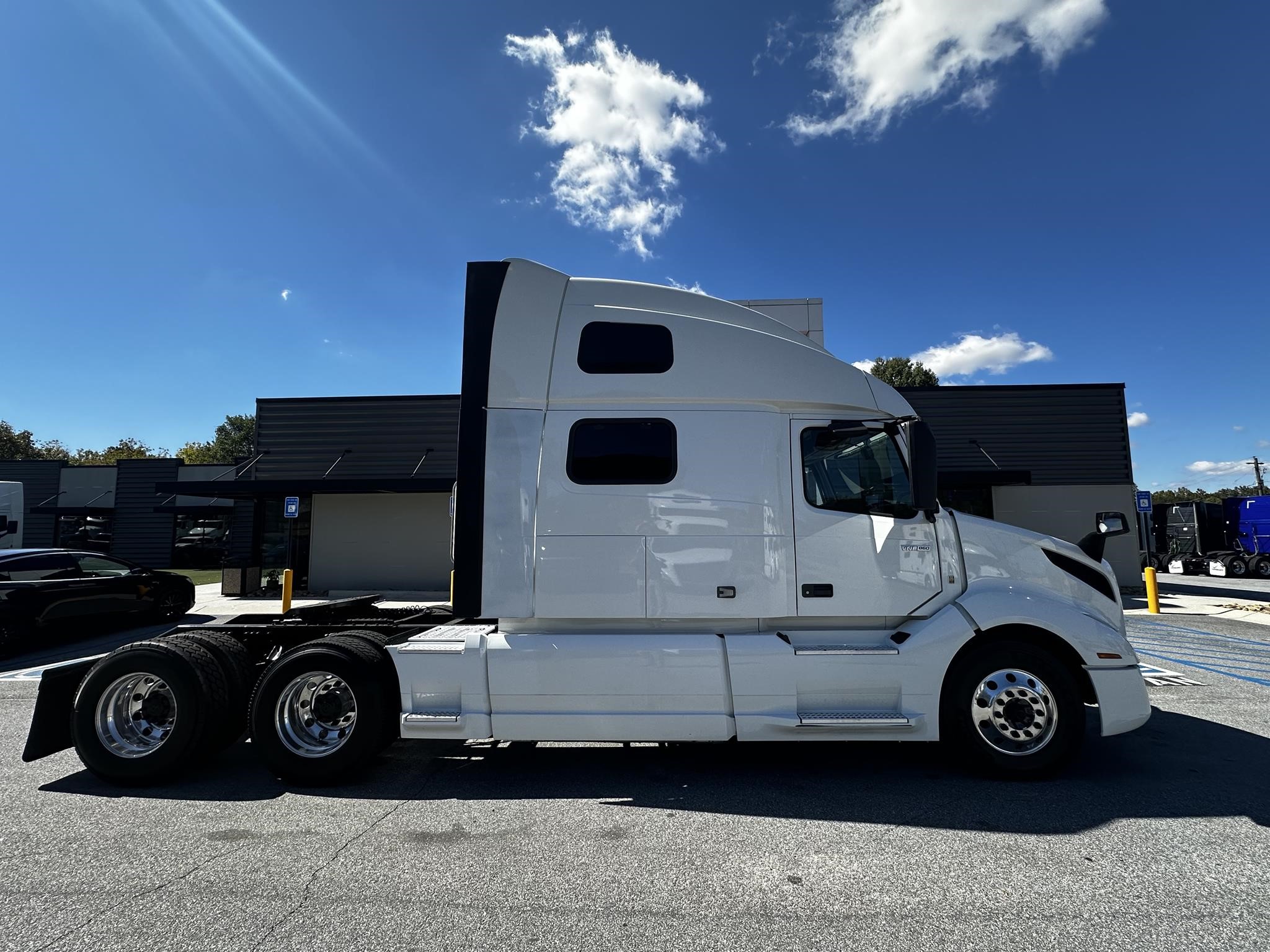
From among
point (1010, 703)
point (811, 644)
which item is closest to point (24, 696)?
point (811, 644)

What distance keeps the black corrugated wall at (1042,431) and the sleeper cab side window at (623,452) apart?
16101 mm

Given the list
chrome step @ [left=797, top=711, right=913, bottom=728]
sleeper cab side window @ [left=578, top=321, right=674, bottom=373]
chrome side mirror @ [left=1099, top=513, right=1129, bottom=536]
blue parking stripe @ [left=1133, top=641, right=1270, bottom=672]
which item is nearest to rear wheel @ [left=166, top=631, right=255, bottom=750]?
sleeper cab side window @ [left=578, top=321, right=674, bottom=373]

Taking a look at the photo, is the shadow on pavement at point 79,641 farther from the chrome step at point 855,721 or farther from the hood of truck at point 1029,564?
the hood of truck at point 1029,564

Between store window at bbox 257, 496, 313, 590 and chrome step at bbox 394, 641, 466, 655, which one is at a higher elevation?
store window at bbox 257, 496, 313, 590

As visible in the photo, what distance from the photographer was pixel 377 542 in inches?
704

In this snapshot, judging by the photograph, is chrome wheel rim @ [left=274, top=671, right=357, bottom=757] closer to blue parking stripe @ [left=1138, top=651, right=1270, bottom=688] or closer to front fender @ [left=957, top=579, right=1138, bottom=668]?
front fender @ [left=957, top=579, right=1138, bottom=668]

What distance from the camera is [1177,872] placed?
3.13 m

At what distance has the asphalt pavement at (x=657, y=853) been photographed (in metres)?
2.71

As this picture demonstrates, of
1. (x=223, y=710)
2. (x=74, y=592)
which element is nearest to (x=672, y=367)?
(x=223, y=710)

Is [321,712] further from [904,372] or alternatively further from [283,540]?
[904,372]

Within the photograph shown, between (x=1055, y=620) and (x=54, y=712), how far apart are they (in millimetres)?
7174

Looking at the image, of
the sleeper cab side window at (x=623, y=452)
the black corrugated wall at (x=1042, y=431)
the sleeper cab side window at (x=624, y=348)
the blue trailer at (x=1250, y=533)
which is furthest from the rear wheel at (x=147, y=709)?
the blue trailer at (x=1250, y=533)

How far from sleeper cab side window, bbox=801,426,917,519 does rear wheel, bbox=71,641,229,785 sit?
15.0 feet

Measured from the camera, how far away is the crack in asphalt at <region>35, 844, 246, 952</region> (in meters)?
2.67
